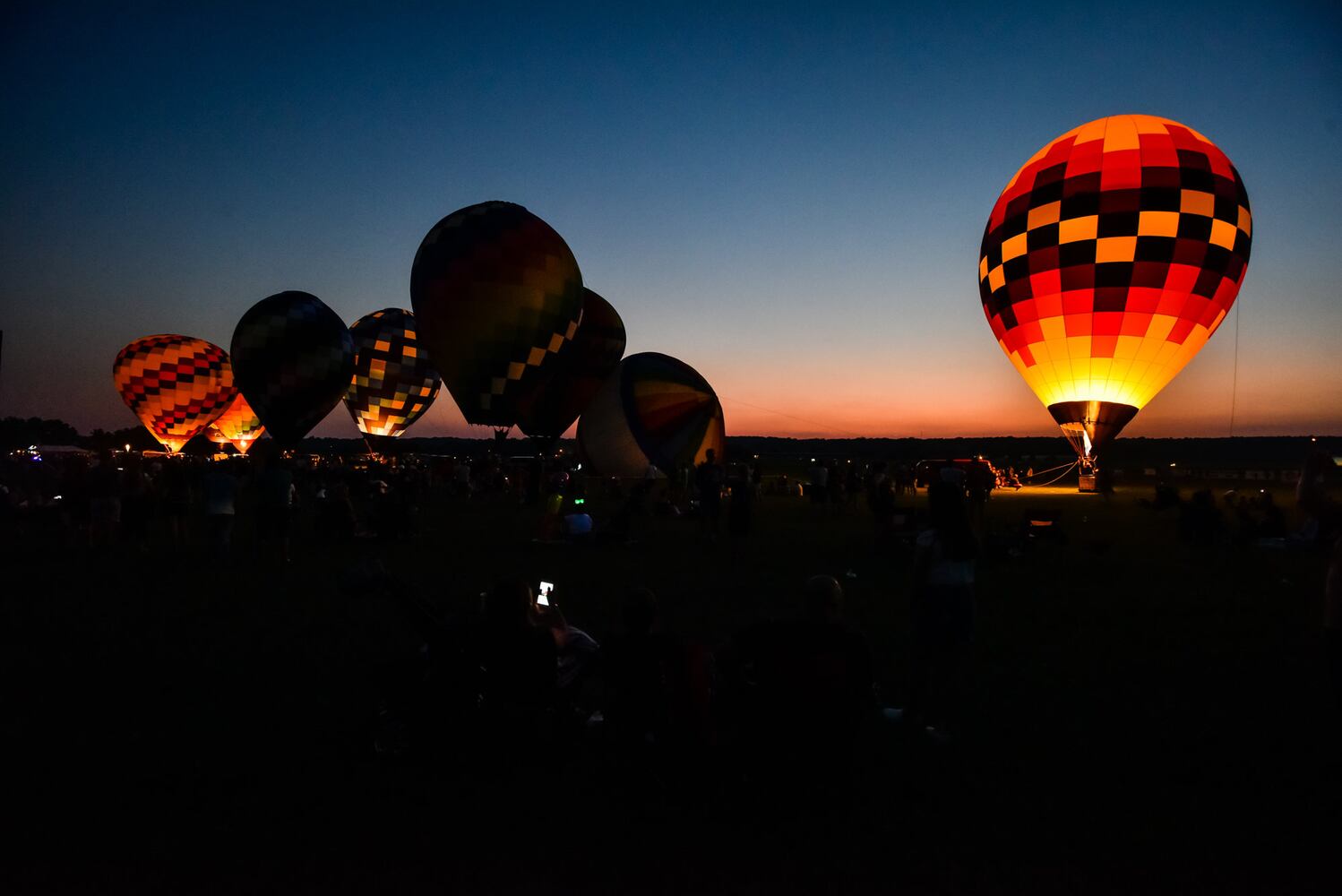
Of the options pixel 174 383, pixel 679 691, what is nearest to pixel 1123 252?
pixel 679 691

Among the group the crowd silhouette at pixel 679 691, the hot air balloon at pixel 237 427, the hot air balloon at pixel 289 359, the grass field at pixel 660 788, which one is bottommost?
the grass field at pixel 660 788

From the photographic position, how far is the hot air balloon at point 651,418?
99.7 feet

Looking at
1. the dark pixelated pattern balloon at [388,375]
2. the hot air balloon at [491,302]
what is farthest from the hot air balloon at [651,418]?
the dark pixelated pattern balloon at [388,375]

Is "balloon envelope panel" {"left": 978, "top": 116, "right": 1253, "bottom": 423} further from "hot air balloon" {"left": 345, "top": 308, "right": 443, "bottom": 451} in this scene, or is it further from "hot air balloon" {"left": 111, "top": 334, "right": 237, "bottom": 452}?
"hot air balloon" {"left": 111, "top": 334, "right": 237, "bottom": 452}

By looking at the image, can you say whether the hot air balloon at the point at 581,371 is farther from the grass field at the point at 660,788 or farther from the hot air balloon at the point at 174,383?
the hot air balloon at the point at 174,383

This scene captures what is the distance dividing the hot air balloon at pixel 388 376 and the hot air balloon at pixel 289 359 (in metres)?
6.00

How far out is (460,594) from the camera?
32.7ft

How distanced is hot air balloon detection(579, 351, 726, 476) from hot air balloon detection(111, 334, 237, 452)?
24.3m

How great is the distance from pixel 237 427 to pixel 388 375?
583 inches

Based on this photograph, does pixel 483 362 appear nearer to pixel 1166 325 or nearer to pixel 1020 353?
pixel 1020 353

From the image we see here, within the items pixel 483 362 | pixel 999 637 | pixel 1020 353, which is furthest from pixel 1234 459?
pixel 999 637

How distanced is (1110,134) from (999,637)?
60.6ft

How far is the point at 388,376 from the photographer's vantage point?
136 ft

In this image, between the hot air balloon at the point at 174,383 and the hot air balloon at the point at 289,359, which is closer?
the hot air balloon at the point at 289,359
